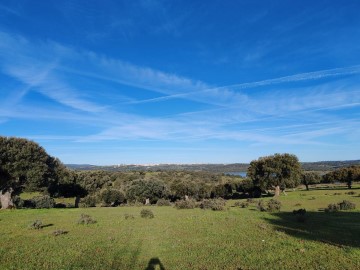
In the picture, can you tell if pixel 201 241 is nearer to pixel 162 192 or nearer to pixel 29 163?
pixel 29 163

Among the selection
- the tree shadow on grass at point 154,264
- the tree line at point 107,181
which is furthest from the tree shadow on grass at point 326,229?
the tree line at point 107,181

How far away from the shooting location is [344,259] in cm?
1430

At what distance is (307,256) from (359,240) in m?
5.70

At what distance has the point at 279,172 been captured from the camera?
210 ft

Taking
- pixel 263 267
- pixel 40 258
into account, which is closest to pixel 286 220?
pixel 263 267

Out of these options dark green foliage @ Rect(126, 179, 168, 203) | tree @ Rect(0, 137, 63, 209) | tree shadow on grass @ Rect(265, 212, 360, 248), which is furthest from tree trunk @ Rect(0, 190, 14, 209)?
tree shadow on grass @ Rect(265, 212, 360, 248)

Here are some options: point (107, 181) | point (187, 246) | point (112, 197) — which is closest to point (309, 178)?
point (112, 197)

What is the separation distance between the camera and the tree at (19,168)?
41019 millimetres

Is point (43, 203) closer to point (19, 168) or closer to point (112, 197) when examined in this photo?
point (19, 168)

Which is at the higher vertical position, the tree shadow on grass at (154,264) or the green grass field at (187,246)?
the green grass field at (187,246)

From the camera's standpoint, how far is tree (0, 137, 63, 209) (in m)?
41.0

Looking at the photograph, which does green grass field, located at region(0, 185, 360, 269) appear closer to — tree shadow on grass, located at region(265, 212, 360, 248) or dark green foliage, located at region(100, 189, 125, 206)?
tree shadow on grass, located at region(265, 212, 360, 248)

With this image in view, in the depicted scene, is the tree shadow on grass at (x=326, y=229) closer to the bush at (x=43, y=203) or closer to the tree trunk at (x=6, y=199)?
the bush at (x=43, y=203)

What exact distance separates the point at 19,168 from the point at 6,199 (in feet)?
16.6
